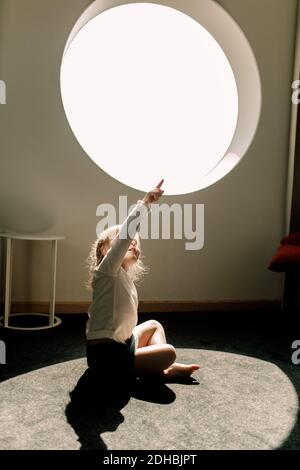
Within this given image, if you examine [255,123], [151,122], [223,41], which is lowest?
[255,123]

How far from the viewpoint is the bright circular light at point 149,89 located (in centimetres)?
2050

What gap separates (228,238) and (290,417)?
1738 mm

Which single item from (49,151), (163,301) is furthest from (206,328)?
(49,151)

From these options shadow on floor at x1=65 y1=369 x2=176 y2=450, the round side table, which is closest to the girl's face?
shadow on floor at x1=65 y1=369 x2=176 y2=450

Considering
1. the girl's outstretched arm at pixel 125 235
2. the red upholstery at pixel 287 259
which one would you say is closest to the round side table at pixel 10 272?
the girl's outstretched arm at pixel 125 235

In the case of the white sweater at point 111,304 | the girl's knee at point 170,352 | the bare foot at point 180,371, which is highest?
the white sweater at point 111,304

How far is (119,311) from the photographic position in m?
1.88

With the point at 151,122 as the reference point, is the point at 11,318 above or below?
below

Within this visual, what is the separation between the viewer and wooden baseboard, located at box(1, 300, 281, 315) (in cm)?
303

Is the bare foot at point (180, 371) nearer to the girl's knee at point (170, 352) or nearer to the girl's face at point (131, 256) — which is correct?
the girl's knee at point (170, 352)

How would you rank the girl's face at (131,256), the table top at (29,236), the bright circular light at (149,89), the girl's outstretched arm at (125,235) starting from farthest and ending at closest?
the bright circular light at (149,89) → the table top at (29,236) → the girl's face at (131,256) → the girl's outstretched arm at (125,235)

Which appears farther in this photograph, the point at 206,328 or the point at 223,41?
the point at 223,41

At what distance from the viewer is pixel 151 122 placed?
21.7 meters
